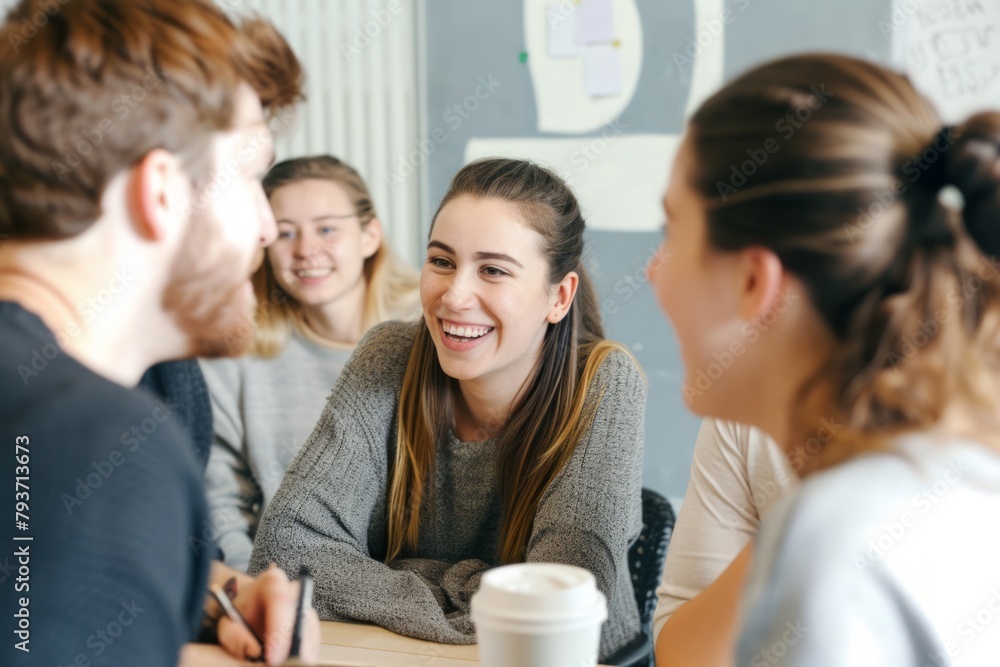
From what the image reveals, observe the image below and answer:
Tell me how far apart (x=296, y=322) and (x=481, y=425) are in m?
0.97

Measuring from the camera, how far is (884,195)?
0.76m

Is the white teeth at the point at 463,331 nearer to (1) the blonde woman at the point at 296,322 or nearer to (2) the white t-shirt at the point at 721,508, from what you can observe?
(2) the white t-shirt at the point at 721,508

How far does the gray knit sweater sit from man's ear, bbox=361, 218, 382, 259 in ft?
2.63

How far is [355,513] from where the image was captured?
5.57 feet

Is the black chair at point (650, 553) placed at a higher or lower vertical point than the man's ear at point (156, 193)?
lower

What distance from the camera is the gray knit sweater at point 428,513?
1.51 metres

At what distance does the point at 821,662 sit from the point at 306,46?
3.20m

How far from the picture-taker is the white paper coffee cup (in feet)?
2.97

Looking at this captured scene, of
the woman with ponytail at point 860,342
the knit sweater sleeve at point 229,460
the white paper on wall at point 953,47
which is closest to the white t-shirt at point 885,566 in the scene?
the woman with ponytail at point 860,342

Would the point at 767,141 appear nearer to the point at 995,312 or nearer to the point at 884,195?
the point at 884,195

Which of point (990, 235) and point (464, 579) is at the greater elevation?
point (990, 235)

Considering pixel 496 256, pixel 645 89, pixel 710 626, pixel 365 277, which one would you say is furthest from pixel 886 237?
pixel 645 89

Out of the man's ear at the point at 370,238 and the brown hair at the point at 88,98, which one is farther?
the man's ear at the point at 370,238

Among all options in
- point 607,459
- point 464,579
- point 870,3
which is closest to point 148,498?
point 464,579
